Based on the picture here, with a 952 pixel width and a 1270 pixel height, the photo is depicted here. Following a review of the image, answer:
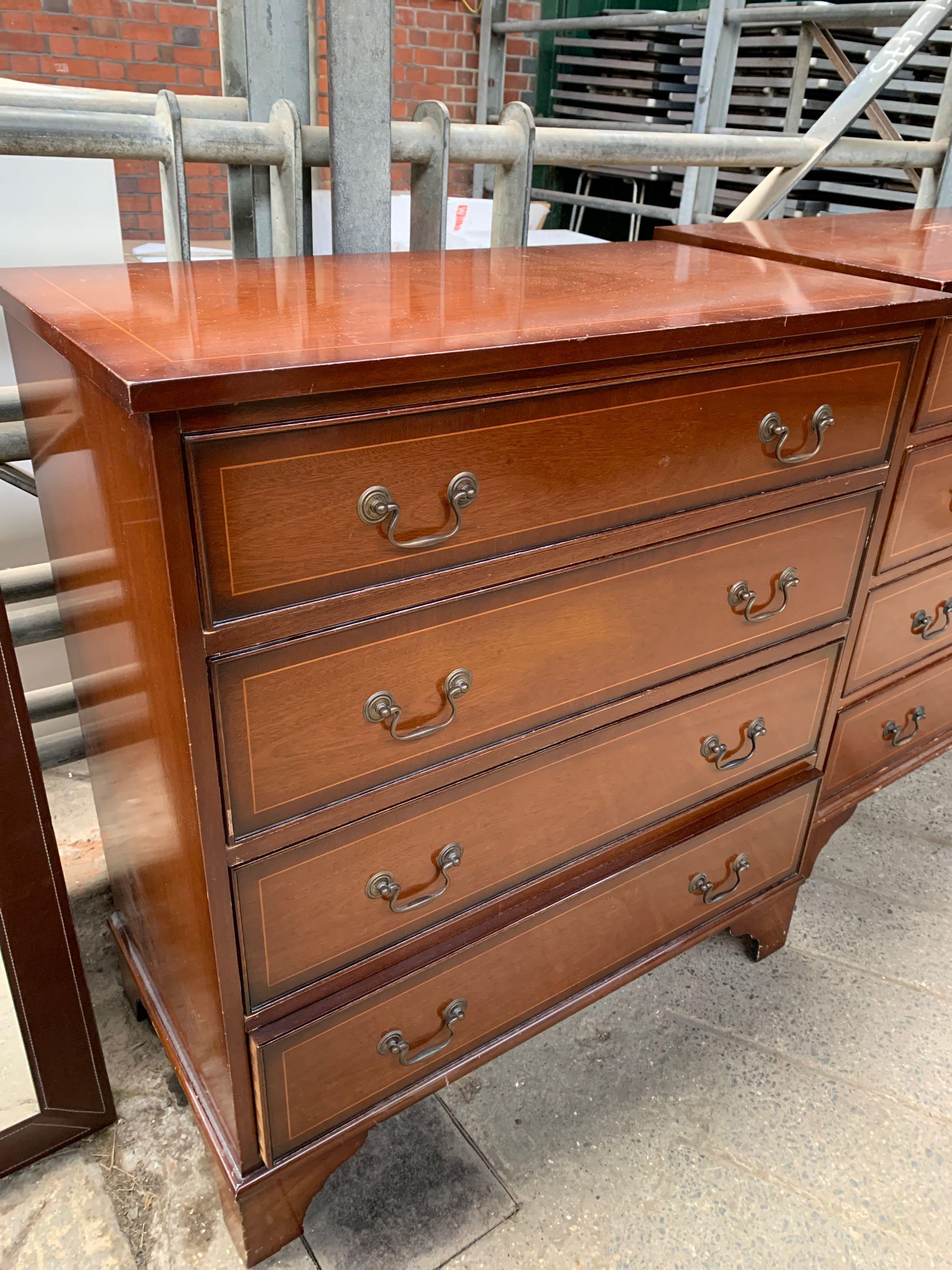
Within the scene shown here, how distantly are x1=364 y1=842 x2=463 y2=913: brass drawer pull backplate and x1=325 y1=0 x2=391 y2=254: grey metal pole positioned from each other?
37.4 inches

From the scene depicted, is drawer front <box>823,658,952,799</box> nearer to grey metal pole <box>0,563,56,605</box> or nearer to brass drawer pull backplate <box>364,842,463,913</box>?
brass drawer pull backplate <box>364,842,463,913</box>

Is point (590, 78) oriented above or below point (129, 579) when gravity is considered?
above

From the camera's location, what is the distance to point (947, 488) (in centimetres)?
164

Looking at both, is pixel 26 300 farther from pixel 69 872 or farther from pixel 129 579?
pixel 69 872

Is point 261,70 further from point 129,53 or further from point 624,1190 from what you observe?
point 129,53

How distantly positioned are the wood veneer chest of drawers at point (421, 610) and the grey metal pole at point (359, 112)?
0.16 m

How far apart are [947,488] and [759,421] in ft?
2.01

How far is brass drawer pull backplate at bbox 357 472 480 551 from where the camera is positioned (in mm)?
914

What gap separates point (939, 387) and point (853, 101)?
3.32 feet

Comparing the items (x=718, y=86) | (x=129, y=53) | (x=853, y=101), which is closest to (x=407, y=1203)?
(x=853, y=101)

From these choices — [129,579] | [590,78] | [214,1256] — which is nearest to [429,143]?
[129,579]

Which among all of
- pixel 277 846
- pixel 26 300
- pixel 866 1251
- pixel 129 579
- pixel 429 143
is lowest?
pixel 866 1251

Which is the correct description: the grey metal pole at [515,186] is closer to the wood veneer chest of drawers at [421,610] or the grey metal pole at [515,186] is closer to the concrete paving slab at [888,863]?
the wood veneer chest of drawers at [421,610]

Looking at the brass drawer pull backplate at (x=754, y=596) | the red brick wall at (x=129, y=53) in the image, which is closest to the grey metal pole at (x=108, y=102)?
the brass drawer pull backplate at (x=754, y=596)
